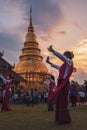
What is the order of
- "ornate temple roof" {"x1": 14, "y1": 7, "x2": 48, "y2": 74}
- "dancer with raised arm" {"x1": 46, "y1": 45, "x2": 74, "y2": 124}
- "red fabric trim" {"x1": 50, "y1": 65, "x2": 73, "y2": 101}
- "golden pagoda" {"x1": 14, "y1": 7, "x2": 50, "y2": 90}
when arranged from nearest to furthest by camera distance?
"dancer with raised arm" {"x1": 46, "y1": 45, "x2": 74, "y2": 124}, "red fabric trim" {"x1": 50, "y1": 65, "x2": 73, "y2": 101}, "golden pagoda" {"x1": 14, "y1": 7, "x2": 50, "y2": 90}, "ornate temple roof" {"x1": 14, "y1": 7, "x2": 48, "y2": 74}

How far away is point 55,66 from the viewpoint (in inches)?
553

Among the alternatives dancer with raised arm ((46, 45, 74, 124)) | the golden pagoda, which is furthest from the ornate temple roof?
dancer with raised arm ((46, 45, 74, 124))

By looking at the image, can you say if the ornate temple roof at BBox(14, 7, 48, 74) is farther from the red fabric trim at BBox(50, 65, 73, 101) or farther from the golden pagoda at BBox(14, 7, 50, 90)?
the red fabric trim at BBox(50, 65, 73, 101)

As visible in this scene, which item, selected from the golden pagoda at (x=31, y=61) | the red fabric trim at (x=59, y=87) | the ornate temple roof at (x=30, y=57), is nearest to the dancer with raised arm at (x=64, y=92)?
the red fabric trim at (x=59, y=87)

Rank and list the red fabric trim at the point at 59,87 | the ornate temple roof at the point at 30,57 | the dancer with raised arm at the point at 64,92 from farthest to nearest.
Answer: the ornate temple roof at the point at 30,57 → the red fabric trim at the point at 59,87 → the dancer with raised arm at the point at 64,92

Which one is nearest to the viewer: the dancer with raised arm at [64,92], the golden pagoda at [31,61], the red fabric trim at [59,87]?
the dancer with raised arm at [64,92]

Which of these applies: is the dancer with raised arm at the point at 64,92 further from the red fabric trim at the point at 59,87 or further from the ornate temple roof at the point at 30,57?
the ornate temple roof at the point at 30,57

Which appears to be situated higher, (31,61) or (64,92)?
(31,61)

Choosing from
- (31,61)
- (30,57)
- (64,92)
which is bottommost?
(64,92)

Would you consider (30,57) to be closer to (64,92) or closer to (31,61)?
(31,61)

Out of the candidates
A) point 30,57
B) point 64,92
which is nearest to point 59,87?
point 64,92

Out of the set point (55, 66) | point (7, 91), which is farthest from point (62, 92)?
point (7, 91)

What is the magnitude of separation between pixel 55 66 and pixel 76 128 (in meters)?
3.25

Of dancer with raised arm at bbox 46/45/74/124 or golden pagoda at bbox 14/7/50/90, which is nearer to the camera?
dancer with raised arm at bbox 46/45/74/124
